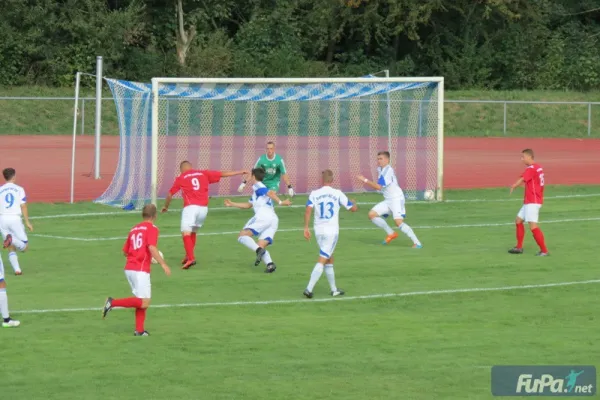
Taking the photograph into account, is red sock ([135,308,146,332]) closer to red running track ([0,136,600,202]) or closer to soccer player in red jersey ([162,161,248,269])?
soccer player in red jersey ([162,161,248,269])

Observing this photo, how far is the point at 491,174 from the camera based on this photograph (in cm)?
3625

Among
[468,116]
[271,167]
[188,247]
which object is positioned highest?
[468,116]

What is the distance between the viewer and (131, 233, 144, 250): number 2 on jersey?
13.8 metres

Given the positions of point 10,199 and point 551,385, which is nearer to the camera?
point 551,385

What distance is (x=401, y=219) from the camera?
70.5 ft

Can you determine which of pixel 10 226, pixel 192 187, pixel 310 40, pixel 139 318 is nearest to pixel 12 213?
pixel 10 226

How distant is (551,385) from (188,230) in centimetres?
867

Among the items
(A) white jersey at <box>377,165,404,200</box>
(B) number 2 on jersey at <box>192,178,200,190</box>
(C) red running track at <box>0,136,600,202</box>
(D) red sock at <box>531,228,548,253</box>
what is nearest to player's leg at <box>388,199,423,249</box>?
(A) white jersey at <box>377,165,404,200</box>

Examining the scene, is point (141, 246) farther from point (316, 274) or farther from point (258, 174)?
point (258, 174)

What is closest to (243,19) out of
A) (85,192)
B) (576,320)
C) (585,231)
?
(85,192)

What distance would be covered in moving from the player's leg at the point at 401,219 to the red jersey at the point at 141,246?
27.0 feet

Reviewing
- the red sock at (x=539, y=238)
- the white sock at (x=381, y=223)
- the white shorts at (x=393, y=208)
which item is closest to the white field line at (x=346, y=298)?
the red sock at (x=539, y=238)

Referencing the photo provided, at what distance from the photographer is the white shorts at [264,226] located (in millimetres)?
18828

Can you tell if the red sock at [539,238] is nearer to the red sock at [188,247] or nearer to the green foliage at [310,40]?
the red sock at [188,247]
